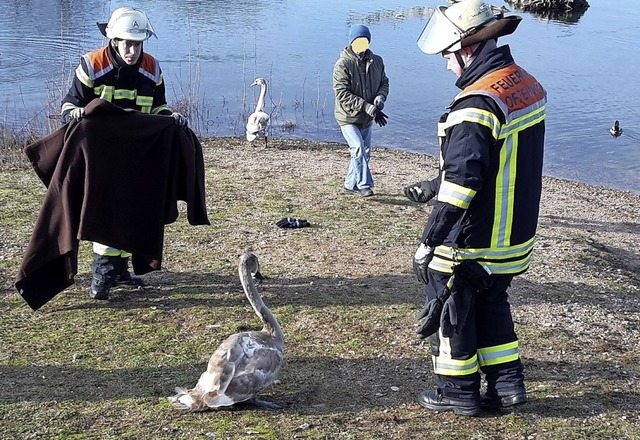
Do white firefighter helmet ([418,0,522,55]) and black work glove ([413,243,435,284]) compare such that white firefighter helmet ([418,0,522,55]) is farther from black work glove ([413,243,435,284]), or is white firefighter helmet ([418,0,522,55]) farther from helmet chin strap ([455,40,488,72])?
black work glove ([413,243,435,284])

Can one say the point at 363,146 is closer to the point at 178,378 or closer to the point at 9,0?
the point at 178,378

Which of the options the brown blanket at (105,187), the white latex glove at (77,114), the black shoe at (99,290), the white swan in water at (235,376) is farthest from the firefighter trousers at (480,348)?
the black shoe at (99,290)

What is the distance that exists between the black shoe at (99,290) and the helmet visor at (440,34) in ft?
12.0

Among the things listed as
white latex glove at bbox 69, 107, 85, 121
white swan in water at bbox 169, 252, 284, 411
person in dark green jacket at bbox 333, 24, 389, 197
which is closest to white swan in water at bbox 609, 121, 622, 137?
person in dark green jacket at bbox 333, 24, 389, 197

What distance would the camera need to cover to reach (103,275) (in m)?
7.23

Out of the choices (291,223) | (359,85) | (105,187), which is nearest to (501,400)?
(105,187)

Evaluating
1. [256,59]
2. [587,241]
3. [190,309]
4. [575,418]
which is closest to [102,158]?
[190,309]

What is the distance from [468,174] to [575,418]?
1.88 m

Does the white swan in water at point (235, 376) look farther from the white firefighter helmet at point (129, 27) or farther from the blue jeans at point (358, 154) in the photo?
the blue jeans at point (358, 154)

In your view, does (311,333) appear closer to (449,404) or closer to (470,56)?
(449,404)

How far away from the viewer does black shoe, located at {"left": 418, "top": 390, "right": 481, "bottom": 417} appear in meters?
5.37

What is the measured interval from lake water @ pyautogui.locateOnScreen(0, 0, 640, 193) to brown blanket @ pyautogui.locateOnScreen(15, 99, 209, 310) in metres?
8.27

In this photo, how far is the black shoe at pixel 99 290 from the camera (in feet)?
23.9

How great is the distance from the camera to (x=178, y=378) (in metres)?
5.97
